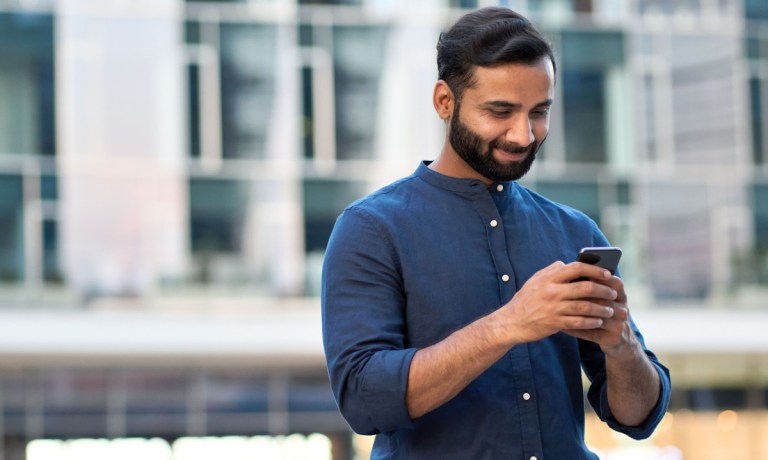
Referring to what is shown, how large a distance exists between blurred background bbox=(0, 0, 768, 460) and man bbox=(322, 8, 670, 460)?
15.2 meters

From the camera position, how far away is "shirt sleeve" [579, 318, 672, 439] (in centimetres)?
257

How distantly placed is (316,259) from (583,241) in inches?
612

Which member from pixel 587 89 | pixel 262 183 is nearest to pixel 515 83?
pixel 262 183

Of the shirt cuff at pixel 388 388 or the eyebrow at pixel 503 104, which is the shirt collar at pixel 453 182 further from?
the shirt cuff at pixel 388 388

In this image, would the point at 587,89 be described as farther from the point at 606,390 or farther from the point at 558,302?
the point at 558,302

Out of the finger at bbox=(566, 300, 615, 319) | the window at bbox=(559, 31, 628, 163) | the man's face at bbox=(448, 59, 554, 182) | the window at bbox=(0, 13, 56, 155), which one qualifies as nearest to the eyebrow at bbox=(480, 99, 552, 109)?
the man's face at bbox=(448, 59, 554, 182)

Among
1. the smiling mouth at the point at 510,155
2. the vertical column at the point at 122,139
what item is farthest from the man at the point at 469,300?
the vertical column at the point at 122,139

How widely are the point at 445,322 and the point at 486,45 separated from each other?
0.46 meters

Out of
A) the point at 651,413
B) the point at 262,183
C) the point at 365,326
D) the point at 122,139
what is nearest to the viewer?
the point at 365,326

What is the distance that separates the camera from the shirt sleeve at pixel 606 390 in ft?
8.44

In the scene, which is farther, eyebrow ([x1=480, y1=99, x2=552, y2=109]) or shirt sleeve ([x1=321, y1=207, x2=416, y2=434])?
eyebrow ([x1=480, y1=99, x2=552, y2=109])

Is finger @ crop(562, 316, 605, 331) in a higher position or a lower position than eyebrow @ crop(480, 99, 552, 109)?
lower

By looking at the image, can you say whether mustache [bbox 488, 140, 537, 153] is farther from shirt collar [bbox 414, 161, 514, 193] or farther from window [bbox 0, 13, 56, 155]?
window [bbox 0, 13, 56, 155]

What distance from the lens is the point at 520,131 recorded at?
7.97 feet
